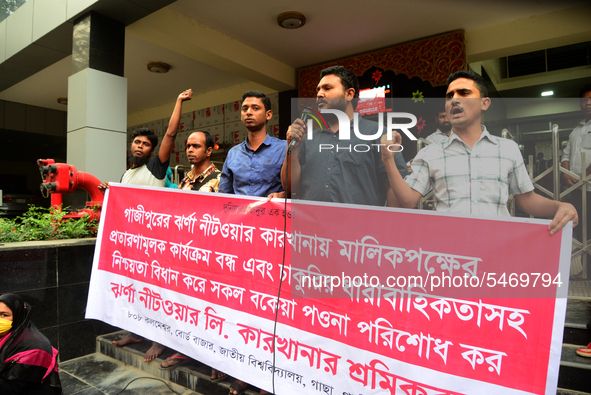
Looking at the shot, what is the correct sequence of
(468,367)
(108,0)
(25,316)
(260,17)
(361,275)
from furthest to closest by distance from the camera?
(260,17) → (108,0) → (25,316) → (361,275) → (468,367)

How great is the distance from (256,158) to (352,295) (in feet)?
3.89

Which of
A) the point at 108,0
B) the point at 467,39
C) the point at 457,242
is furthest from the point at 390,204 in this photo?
the point at 467,39

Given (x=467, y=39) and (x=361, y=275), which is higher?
(x=467, y=39)

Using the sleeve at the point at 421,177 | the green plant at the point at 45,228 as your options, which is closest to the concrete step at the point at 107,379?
the green plant at the point at 45,228

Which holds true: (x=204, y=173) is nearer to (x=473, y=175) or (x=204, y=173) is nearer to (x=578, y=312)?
(x=473, y=175)

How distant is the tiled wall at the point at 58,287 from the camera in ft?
8.74

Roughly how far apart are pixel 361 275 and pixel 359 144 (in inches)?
29.1

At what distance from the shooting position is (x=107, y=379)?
2.58 meters

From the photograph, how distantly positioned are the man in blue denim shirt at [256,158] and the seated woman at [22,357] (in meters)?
1.49

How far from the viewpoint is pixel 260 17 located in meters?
5.25

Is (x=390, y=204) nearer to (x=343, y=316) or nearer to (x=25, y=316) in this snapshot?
(x=343, y=316)

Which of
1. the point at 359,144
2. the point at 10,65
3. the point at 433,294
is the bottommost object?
the point at 433,294

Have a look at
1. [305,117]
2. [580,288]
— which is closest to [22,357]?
[305,117]

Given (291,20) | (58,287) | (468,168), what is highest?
(291,20)
